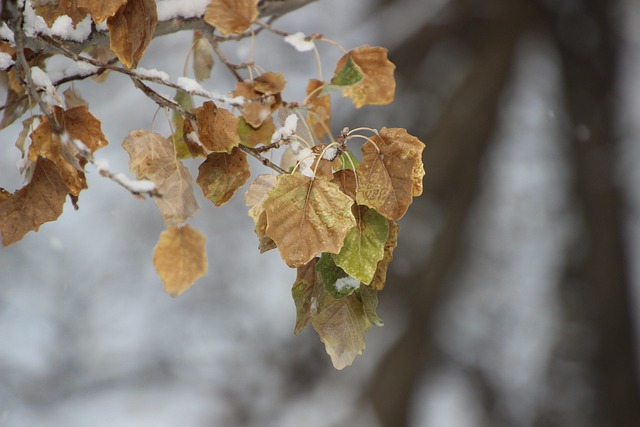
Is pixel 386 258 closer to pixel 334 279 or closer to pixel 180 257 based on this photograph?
pixel 334 279

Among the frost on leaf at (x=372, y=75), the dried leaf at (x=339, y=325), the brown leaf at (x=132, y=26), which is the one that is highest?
the brown leaf at (x=132, y=26)

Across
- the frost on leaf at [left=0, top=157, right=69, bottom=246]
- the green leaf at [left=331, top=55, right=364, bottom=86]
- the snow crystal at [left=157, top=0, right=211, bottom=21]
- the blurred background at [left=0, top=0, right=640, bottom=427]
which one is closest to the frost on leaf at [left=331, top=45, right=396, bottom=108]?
the green leaf at [left=331, top=55, right=364, bottom=86]

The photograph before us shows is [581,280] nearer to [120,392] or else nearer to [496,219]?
[496,219]

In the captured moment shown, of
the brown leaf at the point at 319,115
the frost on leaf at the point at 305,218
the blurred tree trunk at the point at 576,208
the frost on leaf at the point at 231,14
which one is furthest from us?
the blurred tree trunk at the point at 576,208

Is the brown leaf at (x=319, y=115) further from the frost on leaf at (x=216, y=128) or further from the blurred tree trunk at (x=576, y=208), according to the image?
the blurred tree trunk at (x=576, y=208)

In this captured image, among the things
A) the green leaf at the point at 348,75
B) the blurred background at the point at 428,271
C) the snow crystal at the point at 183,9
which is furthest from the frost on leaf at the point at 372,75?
the blurred background at the point at 428,271

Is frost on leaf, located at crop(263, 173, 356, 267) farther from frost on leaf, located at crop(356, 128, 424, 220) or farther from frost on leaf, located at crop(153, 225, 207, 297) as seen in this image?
frost on leaf, located at crop(153, 225, 207, 297)
